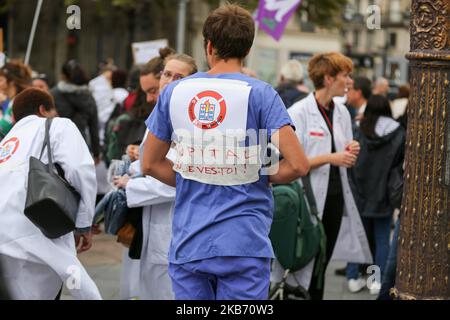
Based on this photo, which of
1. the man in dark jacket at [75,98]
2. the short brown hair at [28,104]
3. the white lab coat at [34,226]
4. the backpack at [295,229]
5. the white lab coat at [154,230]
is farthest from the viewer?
the man in dark jacket at [75,98]

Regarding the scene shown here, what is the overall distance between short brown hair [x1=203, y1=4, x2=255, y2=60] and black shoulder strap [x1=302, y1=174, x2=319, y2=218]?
265 cm

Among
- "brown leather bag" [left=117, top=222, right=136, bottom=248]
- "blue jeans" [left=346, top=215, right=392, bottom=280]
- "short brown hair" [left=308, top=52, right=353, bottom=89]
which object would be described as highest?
"short brown hair" [left=308, top=52, right=353, bottom=89]

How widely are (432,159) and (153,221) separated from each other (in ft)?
6.30

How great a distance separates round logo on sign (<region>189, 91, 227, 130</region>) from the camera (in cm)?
392

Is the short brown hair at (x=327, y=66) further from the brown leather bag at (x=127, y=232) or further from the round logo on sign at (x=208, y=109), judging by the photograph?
the round logo on sign at (x=208, y=109)

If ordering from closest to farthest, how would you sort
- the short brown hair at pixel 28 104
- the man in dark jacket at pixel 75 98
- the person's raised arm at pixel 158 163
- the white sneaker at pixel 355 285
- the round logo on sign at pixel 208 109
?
1. the round logo on sign at pixel 208 109
2. the person's raised arm at pixel 158 163
3. the short brown hair at pixel 28 104
4. the white sneaker at pixel 355 285
5. the man in dark jacket at pixel 75 98

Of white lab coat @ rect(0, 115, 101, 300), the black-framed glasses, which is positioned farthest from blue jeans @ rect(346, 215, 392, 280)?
white lab coat @ rect(0, 115, 101, 300)

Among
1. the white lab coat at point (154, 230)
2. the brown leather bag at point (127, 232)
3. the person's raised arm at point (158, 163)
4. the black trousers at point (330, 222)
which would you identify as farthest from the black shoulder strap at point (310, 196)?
the person's raised arm at point (158, 163)

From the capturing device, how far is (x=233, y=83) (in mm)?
3945

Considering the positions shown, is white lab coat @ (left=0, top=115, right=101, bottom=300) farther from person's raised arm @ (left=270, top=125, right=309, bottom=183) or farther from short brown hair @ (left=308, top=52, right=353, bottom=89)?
short brown hair @ (left=308, top=52, right=353, bottom=89)

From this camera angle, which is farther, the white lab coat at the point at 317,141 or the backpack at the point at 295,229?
the white lab coat at the point at 317,141

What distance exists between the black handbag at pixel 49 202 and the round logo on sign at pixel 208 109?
3.44ft

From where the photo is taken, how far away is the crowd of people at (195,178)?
12.9 ft
